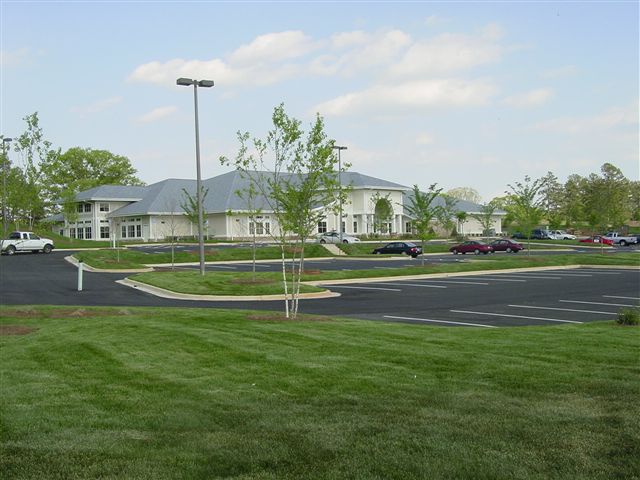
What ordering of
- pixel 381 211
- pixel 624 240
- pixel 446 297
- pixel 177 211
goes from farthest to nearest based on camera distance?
1. pixel 381 211
2. pixel 177 211
3. pixel 624 240
4. pixel 446 297

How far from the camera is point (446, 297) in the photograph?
70.6 feet

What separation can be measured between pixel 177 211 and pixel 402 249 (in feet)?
105

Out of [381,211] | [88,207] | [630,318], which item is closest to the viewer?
[630,318]

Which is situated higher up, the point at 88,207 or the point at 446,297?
the point at 88,207

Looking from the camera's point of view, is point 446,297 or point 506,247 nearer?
point 446,297

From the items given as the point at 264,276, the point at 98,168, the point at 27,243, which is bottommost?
the point at 264,276

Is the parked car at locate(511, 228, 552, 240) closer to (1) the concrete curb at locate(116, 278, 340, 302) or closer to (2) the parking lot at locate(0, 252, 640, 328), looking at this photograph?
(2) the parking lot at locate(0, 252, 640, 328)

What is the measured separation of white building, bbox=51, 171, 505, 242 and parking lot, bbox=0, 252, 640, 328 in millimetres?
39426

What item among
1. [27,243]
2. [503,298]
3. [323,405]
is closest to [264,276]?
[503,298]

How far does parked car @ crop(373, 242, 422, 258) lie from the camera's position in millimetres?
49188

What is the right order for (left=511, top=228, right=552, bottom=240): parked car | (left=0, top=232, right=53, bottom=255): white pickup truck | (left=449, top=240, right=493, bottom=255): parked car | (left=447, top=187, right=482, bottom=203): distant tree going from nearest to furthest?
(left=0, top=232, right=53, bottom=255): white pickup truck, (left=449, top=240, right=493, bottom=255): parked car, (left=511, top=228, right=552, bottom=240): parked car, (left=447, top=187, right=482, bottom=203): distant tree

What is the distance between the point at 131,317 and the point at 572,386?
10675mm

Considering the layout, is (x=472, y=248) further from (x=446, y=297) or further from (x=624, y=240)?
(x=446, y=297)

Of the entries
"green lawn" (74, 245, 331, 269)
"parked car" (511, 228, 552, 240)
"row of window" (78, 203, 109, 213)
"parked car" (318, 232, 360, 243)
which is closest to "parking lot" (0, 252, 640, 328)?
"green lawn" (74, 245, 331, 269)
